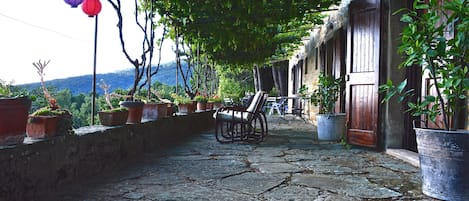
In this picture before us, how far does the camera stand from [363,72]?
13.4 feet

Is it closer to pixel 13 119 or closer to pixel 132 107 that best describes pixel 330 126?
pixel 132 107

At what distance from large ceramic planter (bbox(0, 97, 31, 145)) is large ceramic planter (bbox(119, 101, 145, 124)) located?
1508 mm

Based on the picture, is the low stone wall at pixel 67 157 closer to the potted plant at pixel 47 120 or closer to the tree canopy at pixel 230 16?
the potted plant at pixel 47 120

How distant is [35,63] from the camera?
2.24 metres

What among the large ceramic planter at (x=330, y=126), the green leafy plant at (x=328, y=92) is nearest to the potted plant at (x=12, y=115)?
the large ceramic planter at (x=330, y=126)

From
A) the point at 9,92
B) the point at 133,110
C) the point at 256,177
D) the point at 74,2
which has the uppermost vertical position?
the point at 74,2

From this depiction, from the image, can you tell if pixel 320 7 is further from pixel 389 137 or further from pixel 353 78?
pixel 389 137

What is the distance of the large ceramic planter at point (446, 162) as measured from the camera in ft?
6.48

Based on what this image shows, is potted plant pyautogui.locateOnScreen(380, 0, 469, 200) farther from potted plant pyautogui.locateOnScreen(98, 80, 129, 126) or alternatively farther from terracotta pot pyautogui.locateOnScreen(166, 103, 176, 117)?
terracotta pot pyautogui.locateOnScreen(166, 103, 176, 117)

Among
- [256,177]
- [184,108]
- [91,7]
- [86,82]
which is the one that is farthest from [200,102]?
[256,177]

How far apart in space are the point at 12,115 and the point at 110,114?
127 cm

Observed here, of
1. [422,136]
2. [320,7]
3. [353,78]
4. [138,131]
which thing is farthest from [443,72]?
[320,7]

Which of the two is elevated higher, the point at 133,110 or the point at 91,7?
the point at 91,7

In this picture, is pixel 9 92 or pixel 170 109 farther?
pixel 170 109
